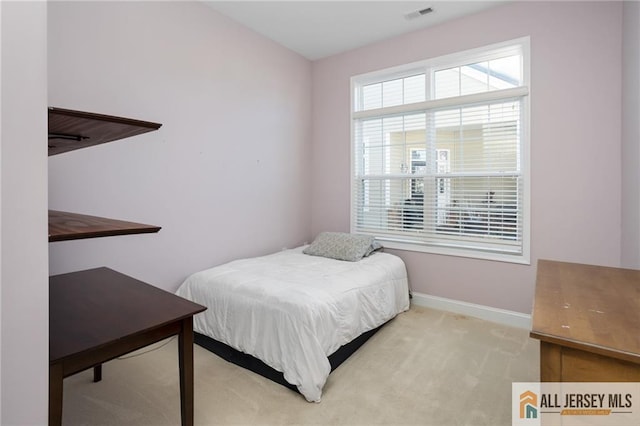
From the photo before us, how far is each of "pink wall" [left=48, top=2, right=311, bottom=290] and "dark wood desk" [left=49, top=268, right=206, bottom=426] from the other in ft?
2.37

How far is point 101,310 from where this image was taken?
1409mm

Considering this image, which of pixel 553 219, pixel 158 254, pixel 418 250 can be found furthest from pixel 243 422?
pixel 553 219

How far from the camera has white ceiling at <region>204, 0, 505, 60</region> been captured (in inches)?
112

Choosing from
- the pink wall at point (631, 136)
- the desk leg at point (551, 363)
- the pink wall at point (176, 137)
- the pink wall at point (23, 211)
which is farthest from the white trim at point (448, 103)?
the pink wall at point (23, 211)

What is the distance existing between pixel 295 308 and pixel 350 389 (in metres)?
0.59

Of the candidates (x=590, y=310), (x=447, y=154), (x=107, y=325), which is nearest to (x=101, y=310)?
(x=107, y=325)

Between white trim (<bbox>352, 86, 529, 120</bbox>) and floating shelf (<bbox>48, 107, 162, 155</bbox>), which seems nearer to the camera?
floating shelf (<bbox>48, 107, 162, 155</bbox>)

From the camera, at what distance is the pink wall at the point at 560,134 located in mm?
2484

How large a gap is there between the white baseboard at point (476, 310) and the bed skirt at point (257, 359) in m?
1.02

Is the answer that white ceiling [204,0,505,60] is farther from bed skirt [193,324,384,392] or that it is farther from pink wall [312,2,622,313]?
bed skirt [193,324,384,392]

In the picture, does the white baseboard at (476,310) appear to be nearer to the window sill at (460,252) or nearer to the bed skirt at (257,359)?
the window sill at (460,252)

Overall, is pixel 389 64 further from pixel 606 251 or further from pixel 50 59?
pixel 50 59
